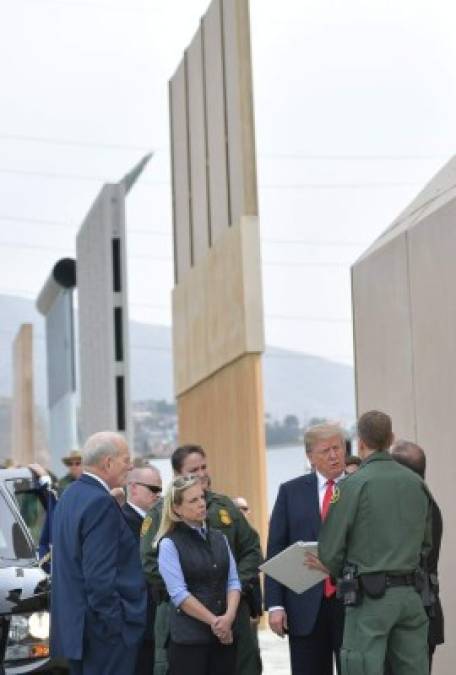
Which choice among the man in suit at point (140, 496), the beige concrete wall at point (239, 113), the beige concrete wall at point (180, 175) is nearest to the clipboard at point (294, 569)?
the man in suit at point (140, 496)

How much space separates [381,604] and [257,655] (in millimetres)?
1574

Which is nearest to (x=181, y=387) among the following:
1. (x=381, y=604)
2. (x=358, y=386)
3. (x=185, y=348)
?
(x=185, y=348)

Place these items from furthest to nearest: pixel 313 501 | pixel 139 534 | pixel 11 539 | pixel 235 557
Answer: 1. pixel 11 539
2. pixel 139 534
3. pixel 235 557
4. pixel 313 501

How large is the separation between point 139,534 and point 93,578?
188 centimetres

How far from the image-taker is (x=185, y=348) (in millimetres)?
21609

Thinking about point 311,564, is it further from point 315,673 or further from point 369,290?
point 369,290

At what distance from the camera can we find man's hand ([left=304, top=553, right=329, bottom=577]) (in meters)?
8.77

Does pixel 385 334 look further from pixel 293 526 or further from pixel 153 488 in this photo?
pixel 293 526

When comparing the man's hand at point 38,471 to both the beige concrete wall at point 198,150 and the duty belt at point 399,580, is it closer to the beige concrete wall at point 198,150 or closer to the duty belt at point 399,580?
the duty belt at point 399,580

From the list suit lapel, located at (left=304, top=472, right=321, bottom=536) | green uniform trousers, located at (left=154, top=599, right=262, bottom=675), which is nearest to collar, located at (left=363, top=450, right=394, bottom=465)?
suit lapel, located at (left=304, top=472, right=321, bottom=536)

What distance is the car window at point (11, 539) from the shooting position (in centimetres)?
1113

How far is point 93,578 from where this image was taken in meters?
8.40

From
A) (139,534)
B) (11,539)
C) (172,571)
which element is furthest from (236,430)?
(172,571)

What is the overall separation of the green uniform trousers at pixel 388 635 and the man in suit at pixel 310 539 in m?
1.21
